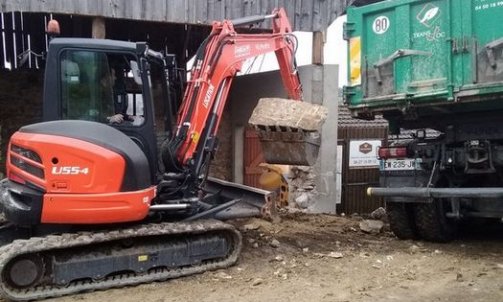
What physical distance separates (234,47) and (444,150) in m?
2.87

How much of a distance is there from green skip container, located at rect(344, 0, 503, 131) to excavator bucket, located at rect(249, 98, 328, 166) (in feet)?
3.05

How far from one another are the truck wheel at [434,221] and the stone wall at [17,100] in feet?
27.9

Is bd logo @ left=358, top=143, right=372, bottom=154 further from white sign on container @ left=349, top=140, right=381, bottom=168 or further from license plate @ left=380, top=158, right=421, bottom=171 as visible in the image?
license plate @ left=380, top=158, right=421, bottom=171

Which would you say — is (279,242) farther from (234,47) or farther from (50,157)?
(50,157)

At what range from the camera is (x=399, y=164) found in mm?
7609

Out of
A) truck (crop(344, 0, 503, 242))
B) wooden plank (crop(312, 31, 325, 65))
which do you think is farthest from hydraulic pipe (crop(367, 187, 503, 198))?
wooden plank (crop(312, 31, 325, 65))

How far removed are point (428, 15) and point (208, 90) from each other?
2737 millimetres

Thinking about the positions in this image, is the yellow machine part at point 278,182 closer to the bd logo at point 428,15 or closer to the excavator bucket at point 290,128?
the excavator bucket at point 290,128

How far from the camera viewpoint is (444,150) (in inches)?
287

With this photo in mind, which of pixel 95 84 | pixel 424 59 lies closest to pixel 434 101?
pixel 424 59

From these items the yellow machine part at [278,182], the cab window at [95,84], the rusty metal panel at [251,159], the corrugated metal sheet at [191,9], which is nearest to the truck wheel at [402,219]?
the yellow machine part at [278,182]

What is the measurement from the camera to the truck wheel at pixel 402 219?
7.82 meters

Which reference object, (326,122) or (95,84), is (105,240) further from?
(326,122)

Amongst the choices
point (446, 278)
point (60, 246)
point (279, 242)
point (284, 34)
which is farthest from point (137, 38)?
point (446, 278)
